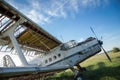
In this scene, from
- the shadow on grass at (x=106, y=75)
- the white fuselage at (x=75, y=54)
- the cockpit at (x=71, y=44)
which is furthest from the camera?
the cockpit at (x=71, y=44)

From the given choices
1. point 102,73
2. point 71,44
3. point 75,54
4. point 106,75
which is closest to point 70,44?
point 71,44

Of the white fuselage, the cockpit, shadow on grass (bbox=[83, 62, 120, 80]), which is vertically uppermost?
the cockpit

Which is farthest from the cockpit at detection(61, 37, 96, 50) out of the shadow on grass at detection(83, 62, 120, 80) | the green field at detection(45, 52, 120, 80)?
the shadow on grass at detection(83, 62, 120, 80)

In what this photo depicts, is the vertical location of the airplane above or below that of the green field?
above

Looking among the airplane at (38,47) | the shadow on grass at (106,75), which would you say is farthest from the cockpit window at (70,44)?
the shadow on grass at (106,75)

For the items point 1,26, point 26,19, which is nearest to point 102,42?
point 26,19

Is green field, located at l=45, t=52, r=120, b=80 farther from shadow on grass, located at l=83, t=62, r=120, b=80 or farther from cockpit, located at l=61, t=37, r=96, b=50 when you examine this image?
cockpit, located at l=61, t=37, r=96, b=50

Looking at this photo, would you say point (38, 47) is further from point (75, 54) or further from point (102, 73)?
point (102, 73)

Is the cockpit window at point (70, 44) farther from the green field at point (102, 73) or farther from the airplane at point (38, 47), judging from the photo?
the green field at point (102, 73)

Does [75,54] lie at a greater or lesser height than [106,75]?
greater

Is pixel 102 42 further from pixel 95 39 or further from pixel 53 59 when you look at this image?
pixel 53 59

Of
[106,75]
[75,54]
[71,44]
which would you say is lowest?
[106,75]

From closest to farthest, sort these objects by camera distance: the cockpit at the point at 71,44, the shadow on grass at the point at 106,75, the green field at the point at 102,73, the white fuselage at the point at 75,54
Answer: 1. the shadow on grass at the point at 106,75
2. the green field at the point at 102,73
3. the white fuselage at the point at 75,54
4. the cockpit at the point at 71,44

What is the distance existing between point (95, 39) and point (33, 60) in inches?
355
